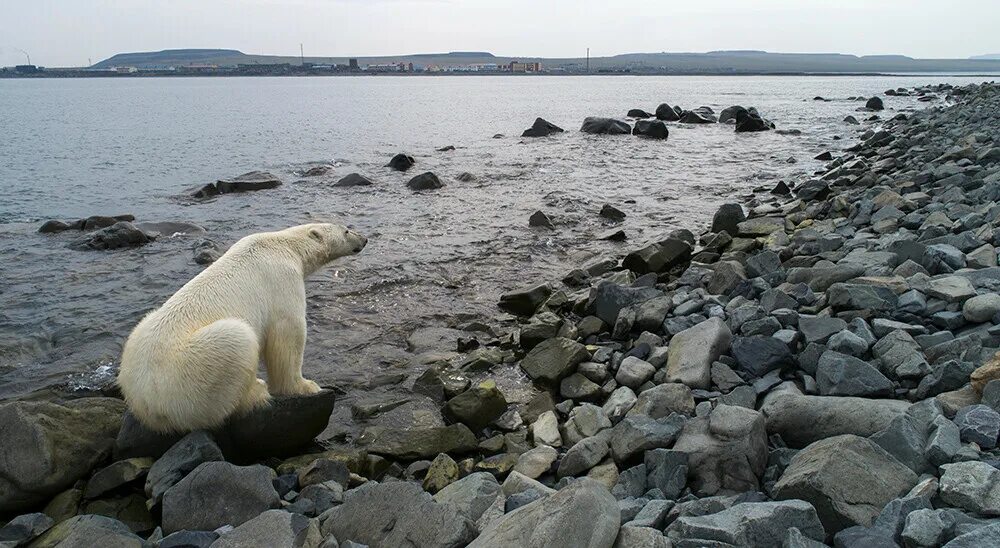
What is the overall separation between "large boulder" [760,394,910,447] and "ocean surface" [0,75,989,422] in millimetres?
4914

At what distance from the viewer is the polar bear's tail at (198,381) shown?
5270 millimetres

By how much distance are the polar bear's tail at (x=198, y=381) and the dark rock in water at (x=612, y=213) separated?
12271mm

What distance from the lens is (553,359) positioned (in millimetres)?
7762

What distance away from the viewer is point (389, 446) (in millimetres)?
6270

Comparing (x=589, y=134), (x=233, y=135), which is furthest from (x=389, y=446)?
(x=233, y=135)

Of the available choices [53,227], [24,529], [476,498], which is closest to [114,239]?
[53,227]

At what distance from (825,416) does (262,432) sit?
15.1 ft

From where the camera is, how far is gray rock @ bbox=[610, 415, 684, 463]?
490 centimetres

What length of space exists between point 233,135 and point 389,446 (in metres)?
38.0

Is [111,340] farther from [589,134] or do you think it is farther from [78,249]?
[589,134]

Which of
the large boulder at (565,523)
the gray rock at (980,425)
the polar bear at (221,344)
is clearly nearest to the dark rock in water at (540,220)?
the polar bear at (221,344)

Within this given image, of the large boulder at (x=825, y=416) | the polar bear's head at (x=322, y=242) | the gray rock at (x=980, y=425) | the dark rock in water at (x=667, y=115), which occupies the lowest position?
the large boulder at (x=825, y=416)

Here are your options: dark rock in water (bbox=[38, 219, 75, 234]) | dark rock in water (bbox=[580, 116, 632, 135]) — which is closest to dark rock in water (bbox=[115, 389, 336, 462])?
dark rock in water (bbox=[38, 219, 75, 234])

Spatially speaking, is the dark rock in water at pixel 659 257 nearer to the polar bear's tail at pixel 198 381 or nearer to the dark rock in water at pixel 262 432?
the dark rock in water at pixel 262 432
